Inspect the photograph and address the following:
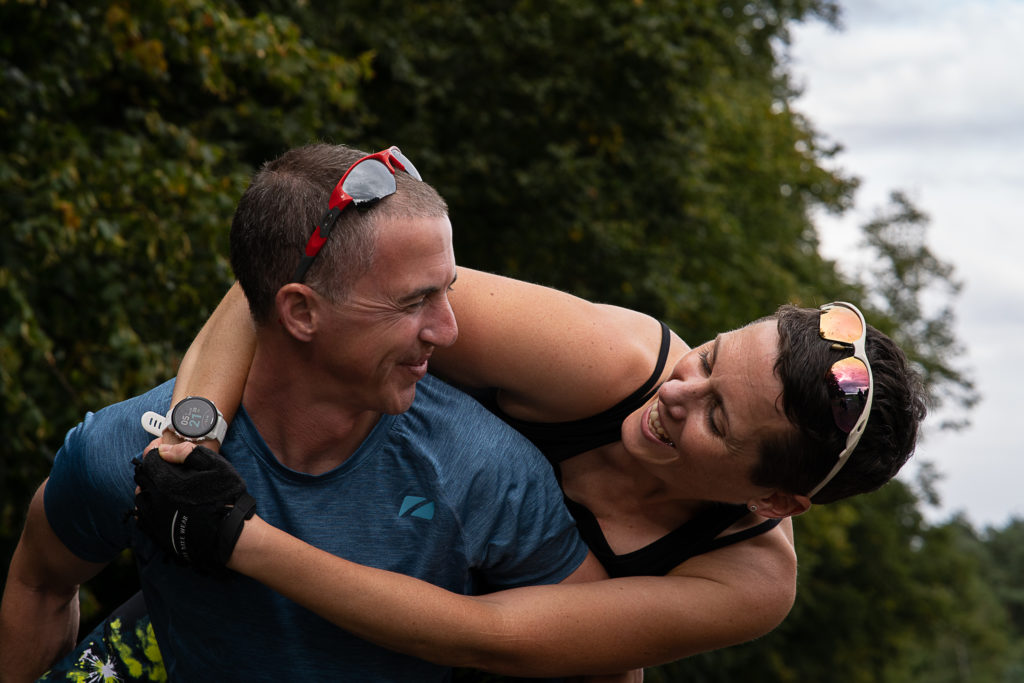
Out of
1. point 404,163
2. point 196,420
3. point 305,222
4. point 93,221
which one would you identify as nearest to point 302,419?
point 196,420

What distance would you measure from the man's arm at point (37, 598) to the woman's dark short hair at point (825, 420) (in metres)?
1.66

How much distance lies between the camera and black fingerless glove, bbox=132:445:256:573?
80.8 inches

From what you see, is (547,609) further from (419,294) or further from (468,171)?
(468,171)

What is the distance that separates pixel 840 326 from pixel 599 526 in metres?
0.75

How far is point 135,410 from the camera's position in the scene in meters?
2.39

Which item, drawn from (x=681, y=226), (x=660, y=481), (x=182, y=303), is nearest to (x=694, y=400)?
(x=660, y=481)

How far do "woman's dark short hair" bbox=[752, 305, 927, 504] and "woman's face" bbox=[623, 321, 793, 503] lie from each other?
0.03m

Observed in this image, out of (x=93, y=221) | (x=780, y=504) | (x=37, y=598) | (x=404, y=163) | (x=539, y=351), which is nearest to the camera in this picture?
(x=404, y=163)

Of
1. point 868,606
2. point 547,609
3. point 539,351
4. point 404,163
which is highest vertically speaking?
point 404,163

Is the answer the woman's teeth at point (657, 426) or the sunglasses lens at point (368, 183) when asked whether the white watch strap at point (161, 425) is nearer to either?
the sunglasses lens at point (368, 183)

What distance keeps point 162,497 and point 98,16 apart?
3.88 m

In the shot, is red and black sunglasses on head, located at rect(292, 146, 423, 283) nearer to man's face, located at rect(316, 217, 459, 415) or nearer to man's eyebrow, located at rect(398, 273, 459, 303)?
man's face, located at rect(316, 217, 459, 415)

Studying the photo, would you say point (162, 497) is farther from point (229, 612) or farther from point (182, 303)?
point (182, 303)

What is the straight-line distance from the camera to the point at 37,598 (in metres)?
2.70
